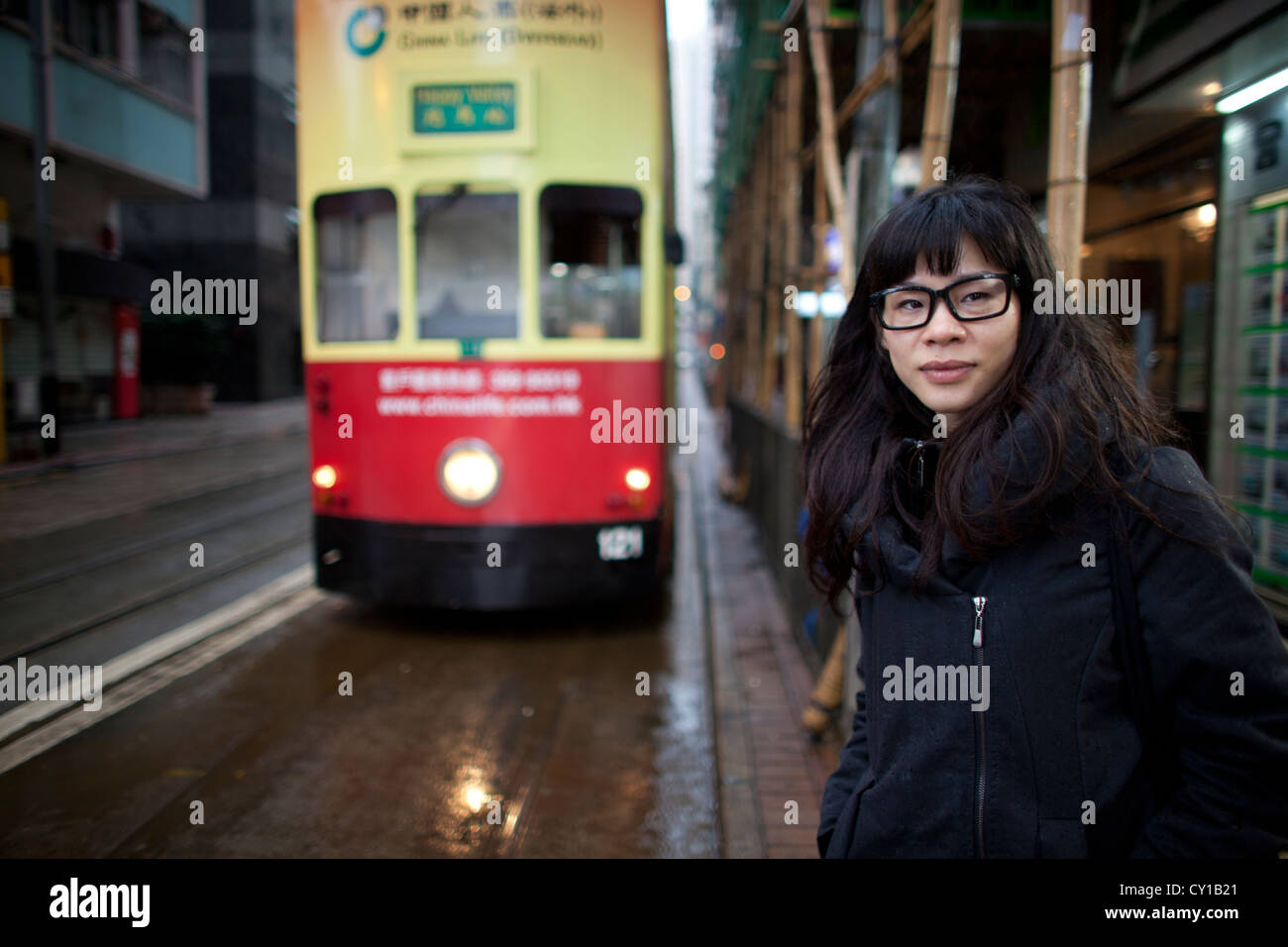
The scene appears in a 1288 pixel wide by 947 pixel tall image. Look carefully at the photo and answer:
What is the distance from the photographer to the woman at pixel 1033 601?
1.19 m

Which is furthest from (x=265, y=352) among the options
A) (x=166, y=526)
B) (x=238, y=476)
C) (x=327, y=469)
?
(x=327, y=469)

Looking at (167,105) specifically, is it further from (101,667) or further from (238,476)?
(101,667)

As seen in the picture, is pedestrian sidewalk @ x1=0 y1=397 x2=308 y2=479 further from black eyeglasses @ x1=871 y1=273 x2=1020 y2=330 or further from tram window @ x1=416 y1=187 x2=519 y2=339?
black eyeglasses @ x1=871 y1=273 x2=1020 y2=330

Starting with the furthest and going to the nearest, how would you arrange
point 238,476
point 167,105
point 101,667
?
point 167,105, point 238,476, point 101,667

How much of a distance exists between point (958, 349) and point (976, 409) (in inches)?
3.8

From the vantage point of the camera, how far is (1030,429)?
130 centimetres

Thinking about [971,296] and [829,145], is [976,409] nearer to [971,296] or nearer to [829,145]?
[971,296]

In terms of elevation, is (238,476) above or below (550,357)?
below

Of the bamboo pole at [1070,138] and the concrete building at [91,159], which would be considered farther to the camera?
the concrete building at [91,159]

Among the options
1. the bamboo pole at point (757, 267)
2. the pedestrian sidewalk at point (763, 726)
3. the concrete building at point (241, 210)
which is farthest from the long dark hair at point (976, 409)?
the concrete building at point (241, 210)

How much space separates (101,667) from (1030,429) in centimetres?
541

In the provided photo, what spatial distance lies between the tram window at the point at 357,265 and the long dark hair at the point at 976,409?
15.8 ft

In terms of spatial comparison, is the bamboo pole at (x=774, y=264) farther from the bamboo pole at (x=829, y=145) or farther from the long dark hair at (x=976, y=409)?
the long dark hair at (x=976, y=409)

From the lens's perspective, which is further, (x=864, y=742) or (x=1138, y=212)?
(x=1138, y=212)
